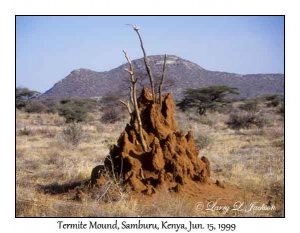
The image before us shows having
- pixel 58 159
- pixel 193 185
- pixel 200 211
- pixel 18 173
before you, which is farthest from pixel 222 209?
pixel 58 159

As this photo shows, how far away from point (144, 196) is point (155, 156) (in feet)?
2.43

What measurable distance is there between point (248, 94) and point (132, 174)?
5328 centimetres

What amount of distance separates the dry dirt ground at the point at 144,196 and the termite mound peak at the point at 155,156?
1.01 ft

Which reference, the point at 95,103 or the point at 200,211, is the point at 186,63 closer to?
the point at 95,103

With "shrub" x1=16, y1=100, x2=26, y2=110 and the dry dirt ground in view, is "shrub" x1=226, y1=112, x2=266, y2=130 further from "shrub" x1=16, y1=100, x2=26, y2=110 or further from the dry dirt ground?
"shrub" x1=16, y1=100, x2=26, y2=110

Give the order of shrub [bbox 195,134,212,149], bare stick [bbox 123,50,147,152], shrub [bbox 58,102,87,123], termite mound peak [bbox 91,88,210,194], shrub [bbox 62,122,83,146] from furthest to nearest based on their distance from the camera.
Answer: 1. shrub [bbox 58,102,87,123]
2. shrub [bbox 62,122,83,146]
3. shrub [bbox 195,134,212,149]
4. bare stick [bbox 123,50,147,152]
5. termite mound peak [bbox 91,88,210,194]

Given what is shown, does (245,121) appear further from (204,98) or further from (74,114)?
(74,114)

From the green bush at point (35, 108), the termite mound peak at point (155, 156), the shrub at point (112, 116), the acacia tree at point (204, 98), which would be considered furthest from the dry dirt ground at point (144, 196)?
the green bush at point (35, 108)

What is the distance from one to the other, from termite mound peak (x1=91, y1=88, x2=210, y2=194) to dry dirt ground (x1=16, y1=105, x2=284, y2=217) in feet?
1.01

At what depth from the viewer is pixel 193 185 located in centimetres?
782

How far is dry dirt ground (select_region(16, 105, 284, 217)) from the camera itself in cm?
666

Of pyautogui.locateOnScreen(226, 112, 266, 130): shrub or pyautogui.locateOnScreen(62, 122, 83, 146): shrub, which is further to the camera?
pyautogui.locateOnScreen(226, 112, 266, 130): shrub

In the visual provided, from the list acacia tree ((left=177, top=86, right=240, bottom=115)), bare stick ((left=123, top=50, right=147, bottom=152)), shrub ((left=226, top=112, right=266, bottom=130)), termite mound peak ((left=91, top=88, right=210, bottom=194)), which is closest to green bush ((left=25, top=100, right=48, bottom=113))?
acacia tree ((left=177, top=86, right=240, bottom=115))
